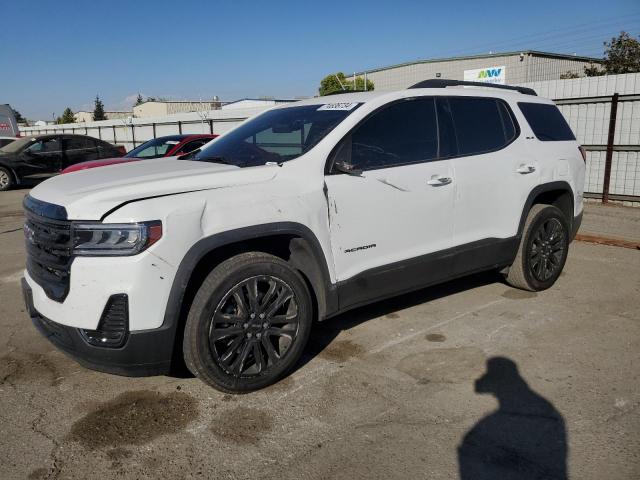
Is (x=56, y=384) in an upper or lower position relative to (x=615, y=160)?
lower

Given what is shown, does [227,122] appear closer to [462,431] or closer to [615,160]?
[615,160]

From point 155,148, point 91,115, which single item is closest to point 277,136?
point 155,148

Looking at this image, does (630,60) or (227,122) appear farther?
(630,60)

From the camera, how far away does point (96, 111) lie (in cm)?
8762

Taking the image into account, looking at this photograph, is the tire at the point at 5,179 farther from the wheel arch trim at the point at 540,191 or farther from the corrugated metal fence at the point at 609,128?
the wheel arch trim at the point at 540,191

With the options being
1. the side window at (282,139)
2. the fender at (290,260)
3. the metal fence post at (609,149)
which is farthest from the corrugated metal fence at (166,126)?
the fender at (290,260)

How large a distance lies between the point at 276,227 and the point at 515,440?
174cm

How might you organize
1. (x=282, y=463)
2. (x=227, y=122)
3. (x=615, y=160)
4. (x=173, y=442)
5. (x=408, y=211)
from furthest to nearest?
(x=227, y=122)
(x=615, y=160)
(x=408, y=211)
(x=173, y=442)
(x=282, y=463)

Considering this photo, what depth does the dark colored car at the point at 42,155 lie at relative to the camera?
1504 centimetres

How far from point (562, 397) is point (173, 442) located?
7.41ft

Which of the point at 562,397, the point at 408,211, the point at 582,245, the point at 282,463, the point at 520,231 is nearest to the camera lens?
the point at 282,463

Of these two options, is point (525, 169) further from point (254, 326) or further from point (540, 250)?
point (254, 326)

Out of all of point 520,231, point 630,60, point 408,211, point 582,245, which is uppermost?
point 630,60

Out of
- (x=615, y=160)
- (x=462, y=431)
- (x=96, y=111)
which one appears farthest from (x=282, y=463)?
(x=96, y=111)
